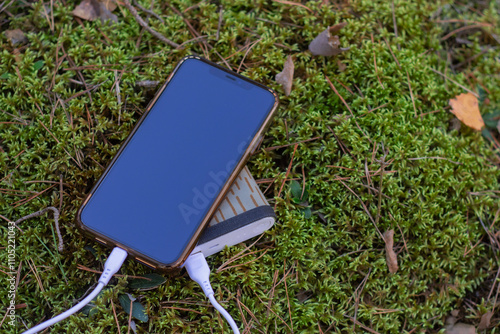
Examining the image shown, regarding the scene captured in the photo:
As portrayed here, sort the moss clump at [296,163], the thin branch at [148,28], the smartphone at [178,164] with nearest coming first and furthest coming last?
1. the smartphone at [178,164]
2. the moss clump at [296,163]
3. the thin branch at [148,28]

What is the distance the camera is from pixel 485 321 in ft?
7.30

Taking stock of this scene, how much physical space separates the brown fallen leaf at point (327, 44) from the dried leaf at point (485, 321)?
164 centimetres

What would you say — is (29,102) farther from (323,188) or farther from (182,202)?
(323,188)

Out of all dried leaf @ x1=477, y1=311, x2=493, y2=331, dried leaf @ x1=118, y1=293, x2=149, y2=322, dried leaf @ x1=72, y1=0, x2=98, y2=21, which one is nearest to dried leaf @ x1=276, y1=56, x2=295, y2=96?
dried leaf @ x1=72, y1=0, x2=98, y2=21

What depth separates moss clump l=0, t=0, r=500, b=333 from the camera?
2.03 metres

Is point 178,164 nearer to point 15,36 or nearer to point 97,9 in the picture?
point 97,9

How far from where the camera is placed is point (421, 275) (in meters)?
2.28

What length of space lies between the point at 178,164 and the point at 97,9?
1.17 meters

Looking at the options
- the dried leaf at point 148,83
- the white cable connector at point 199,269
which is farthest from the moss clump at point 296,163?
the white cable connector at point 199,269

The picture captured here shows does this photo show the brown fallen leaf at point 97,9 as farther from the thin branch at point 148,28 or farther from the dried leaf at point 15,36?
the dried leaf at point 15,36

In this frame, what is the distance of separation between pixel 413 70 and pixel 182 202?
164 centimetres

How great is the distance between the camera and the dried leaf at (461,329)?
7.28 ft

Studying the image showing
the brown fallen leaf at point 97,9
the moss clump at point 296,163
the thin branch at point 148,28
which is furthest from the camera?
the brown fallen leaf at point 97,9

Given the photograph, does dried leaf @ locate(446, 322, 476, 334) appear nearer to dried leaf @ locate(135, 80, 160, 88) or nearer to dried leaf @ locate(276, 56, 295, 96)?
dried leaf @ locate(276, 56, 295, 96)
